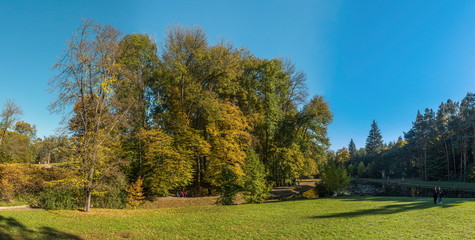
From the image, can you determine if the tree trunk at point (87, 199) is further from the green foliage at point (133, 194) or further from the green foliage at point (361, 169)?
the green foliage at point (361, 169)

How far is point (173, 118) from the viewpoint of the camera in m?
27.0

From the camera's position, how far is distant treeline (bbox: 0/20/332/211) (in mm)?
15867

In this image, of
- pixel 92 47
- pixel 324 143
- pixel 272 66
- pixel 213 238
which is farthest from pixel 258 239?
pixel 324 143

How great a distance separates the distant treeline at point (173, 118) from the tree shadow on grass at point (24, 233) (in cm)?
536

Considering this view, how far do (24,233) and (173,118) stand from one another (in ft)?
61.2

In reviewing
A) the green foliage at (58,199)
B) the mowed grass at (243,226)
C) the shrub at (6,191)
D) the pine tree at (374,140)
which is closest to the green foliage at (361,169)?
the pine tree at (374,140)

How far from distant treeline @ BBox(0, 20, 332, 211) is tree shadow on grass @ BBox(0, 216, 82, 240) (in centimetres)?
536

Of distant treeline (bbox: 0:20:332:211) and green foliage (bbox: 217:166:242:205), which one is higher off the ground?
distant treeline (bbox: 0:20:332:211)

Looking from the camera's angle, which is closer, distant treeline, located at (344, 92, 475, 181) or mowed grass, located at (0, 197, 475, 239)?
mowed grass, located at (0, 197, 475, 239)

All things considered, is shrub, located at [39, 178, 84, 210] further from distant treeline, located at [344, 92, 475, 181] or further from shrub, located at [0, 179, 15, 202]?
distant treeline, located at [344, 92, 475, 181]

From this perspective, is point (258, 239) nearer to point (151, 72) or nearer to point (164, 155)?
point (164, 155)

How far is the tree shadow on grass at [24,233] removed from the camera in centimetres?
856

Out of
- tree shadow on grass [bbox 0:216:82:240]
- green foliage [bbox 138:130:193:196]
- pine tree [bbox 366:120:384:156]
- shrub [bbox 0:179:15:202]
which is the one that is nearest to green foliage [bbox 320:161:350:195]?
green foliage [bbox 138:130:193:196]

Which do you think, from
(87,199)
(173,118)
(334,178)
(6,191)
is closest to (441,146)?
(334,178)
